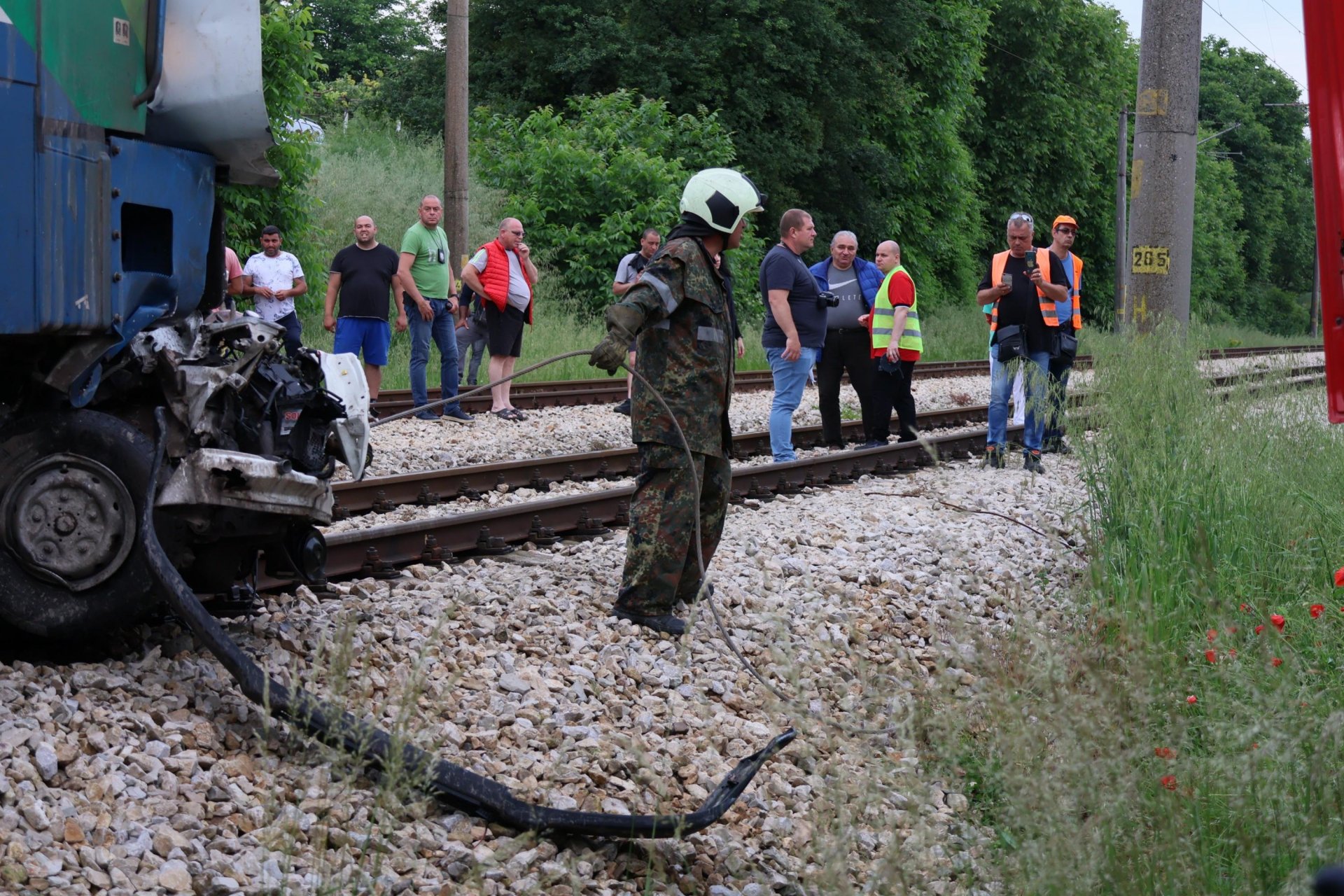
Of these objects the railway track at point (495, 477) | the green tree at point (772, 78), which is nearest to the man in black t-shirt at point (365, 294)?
the railway track at point (495, 477)

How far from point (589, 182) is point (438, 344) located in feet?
42.5

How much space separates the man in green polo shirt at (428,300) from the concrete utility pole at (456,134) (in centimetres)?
389

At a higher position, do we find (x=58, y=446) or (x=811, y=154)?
(x=811, y=154)

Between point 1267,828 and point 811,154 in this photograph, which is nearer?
point 1267,828

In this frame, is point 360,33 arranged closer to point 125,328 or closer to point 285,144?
point 285,144

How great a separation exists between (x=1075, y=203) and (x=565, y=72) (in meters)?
24.0

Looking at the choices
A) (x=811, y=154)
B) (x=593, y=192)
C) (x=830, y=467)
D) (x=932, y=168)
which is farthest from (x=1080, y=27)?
(x=830, y=467)

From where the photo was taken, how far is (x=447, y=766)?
416 centimetres

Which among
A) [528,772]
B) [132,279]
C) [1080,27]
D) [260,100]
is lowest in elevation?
[528,772]

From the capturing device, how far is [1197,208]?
60.0 metres

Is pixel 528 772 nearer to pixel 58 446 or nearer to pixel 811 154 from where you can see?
pixel 58 446

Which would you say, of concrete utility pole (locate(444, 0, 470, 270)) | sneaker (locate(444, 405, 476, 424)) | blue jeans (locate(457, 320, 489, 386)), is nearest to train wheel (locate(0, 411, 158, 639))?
sneaker (locate(444, 405, 476, 424))

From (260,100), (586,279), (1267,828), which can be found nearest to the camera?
(1267,828)

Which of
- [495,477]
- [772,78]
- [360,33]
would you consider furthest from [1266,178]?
[495,477]
